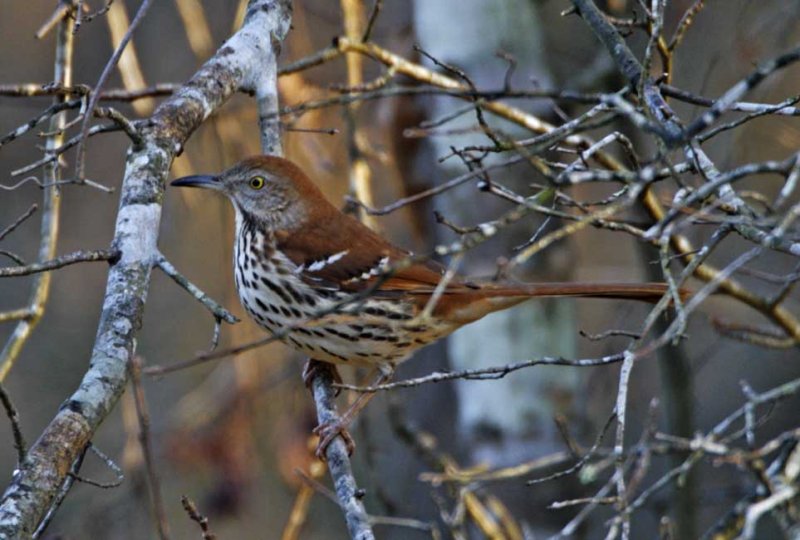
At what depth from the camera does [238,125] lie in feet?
20.8

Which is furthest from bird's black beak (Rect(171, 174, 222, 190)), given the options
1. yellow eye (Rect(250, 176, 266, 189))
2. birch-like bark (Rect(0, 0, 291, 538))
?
birch-like bark (Rect(0, 0, 291, 538))

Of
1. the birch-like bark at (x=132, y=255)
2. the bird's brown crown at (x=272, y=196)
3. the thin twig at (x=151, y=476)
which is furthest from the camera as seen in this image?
the bird's brown crown at (x=272, y=196)

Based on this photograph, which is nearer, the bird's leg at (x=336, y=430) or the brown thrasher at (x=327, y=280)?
the bird's leg at (x=336, y=430)

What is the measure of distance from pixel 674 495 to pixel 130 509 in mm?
3197

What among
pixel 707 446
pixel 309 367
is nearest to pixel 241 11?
pixel 309 367

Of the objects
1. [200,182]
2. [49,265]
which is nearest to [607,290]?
[200,182]

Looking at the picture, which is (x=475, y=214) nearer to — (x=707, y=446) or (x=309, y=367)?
(x=309, y=367)

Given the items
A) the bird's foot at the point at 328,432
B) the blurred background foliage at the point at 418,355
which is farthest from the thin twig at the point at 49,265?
the blurred background foliage at the point at 418,355

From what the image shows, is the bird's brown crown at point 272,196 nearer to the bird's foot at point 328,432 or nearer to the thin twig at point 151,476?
the bird's foot at point 328,432

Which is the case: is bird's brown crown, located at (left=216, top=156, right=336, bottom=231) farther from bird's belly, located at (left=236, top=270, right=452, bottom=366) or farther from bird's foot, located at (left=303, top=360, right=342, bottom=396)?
bird's foot, located at (left=303, top=360, right=342, bottom=396)

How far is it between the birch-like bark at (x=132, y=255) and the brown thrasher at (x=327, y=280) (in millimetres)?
357

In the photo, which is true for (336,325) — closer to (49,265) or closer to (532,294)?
(532,294)

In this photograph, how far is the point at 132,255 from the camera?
9.20ft

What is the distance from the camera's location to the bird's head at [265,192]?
4324 millimetres
